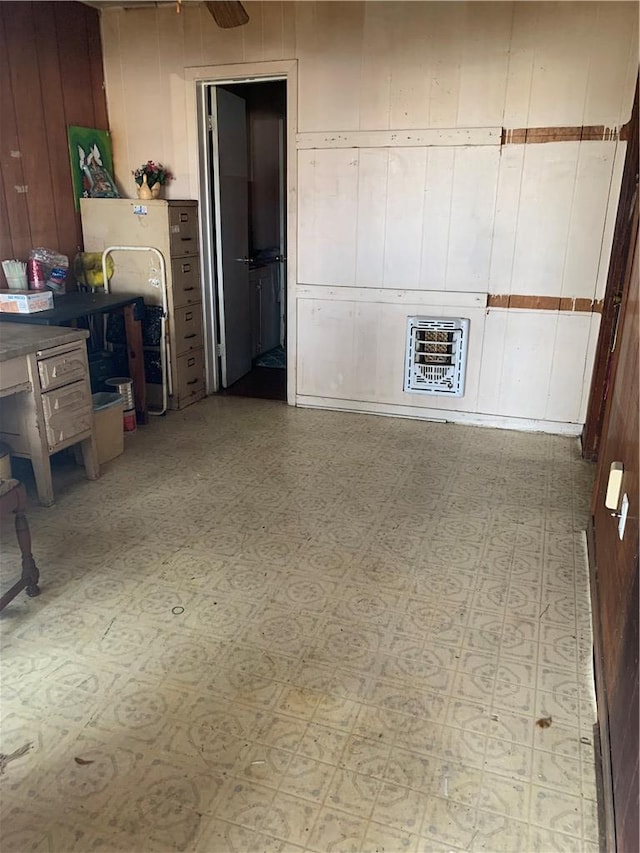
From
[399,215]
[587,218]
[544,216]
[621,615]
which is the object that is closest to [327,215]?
[399,215]

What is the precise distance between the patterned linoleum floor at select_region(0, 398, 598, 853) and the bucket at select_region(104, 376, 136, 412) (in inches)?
23.6

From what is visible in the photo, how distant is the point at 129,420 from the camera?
13.0ft

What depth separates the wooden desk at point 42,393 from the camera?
2771 millimetres

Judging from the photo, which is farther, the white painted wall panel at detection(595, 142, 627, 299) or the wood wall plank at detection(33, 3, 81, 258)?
the wood wall plank at detection(33, 3, 81, 258)

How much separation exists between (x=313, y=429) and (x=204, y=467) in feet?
2.97

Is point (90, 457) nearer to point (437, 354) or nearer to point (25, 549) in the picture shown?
point (25, 549)

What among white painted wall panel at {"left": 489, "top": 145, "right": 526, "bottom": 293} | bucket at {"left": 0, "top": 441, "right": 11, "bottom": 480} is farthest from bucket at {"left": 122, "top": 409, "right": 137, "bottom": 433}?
white painted wall panel at {"left": 489, "top": 145, "right": 526, "bottom": 293}

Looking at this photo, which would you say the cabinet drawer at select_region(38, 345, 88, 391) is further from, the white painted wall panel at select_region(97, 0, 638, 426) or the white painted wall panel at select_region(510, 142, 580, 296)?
the white painted wall panel at select_region(510, 142, 580, 296)

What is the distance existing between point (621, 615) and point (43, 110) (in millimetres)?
4181

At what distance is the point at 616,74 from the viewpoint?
3434 millimetres

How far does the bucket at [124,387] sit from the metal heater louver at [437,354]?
183 centimetres

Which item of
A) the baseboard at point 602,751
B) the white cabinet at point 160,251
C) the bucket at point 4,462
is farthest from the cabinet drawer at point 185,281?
the baseboard at point 602,751

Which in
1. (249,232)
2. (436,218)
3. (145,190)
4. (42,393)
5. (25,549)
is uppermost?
(145,190)

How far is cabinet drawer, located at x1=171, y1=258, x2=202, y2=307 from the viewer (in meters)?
4.29
